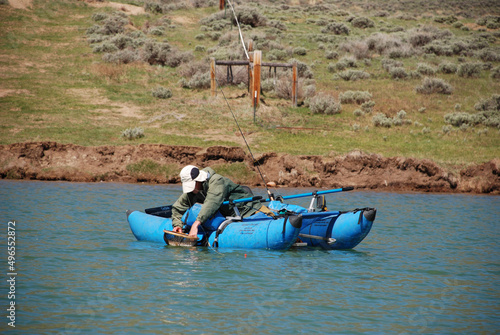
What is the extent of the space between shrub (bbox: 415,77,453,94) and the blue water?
47.3 ft

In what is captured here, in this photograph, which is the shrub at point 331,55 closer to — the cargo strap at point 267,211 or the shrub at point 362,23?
the shrub at point 362,23

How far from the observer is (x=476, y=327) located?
6555 mm

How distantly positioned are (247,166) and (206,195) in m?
8.57

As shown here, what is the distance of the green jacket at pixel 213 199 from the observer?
9953 millimetres

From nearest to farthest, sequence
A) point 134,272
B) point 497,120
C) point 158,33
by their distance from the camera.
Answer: point 134,272 → point 497,120 → point 158,33

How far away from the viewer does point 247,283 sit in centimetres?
806

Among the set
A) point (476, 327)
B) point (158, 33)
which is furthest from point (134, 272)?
point (158, 33)

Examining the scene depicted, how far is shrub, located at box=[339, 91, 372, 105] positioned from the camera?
25047 millimetres

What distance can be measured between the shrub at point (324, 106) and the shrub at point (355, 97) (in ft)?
3.94

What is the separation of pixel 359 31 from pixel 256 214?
33.8 m

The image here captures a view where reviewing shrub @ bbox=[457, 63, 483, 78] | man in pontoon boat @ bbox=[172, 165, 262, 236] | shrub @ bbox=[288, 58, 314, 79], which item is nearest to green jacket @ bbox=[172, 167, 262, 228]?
man in pontoon boat @ bbox=[172, 165, 262, 236]

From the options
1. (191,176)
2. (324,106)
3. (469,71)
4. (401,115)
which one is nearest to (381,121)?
(401,115)

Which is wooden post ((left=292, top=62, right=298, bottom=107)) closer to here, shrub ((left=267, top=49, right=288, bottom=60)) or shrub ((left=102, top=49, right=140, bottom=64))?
shrub ((left=267, top=49, right=288, bottom=60))

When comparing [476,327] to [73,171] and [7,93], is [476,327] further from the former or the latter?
[7,93]
